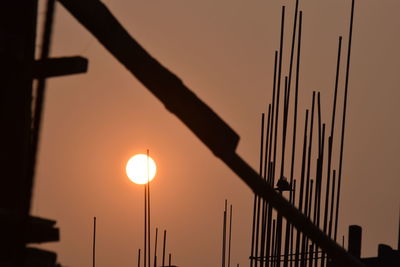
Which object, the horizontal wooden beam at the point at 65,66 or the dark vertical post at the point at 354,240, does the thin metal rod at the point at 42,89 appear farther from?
the dark vertical post at the point at 354,240

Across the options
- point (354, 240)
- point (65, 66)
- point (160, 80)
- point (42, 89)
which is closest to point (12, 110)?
point (65, 66)

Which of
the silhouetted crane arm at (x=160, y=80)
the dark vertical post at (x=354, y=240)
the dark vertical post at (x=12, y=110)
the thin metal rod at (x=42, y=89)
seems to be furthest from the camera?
the dark vertical post at (x=354, y=240)

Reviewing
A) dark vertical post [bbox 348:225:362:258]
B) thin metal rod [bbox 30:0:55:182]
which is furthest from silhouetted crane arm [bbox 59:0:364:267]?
dark vertical post [bbox 348:225:362:258]

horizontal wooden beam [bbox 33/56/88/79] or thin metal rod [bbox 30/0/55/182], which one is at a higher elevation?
horizontal wooden beam [bbox 33/56/88/79]

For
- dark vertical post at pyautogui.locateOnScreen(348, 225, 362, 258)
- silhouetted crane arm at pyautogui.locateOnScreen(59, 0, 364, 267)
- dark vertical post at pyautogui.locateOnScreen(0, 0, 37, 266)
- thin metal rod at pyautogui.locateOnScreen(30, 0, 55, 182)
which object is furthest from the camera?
dark vertical post at pyautogui.locateOnScreen(348, 225, 362, 258)

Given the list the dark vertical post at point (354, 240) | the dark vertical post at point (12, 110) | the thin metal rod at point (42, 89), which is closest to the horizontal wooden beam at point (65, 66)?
the dark vertical post at point (12, 110)

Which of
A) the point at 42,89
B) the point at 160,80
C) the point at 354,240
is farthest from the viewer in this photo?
the point at 354,240

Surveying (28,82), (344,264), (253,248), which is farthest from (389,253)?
(28,82)

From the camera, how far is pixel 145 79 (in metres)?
1.85

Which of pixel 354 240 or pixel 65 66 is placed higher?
pixel 65 66

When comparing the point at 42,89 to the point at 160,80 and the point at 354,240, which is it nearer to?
the point at 160,80

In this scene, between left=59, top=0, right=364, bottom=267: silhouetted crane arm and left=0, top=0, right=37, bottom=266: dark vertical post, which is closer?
left=59, top=0, right=364, bottom=267: silhouetted crane arm

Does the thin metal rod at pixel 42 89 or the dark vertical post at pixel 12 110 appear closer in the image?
the thin metal rod at pixel 42 89

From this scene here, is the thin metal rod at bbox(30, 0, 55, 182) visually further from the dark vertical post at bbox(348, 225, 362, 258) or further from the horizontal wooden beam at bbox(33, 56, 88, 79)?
the dark vertical post at bbox(348, 225, 362, 258)
